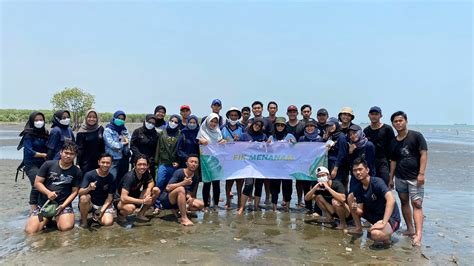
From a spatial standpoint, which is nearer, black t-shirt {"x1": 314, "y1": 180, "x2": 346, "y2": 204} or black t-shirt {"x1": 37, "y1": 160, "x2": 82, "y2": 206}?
black t-shirt {"x1": 37, "y1": 160, "x2": 82, "y2": 206}

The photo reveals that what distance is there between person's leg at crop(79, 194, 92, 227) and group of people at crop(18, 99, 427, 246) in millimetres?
20

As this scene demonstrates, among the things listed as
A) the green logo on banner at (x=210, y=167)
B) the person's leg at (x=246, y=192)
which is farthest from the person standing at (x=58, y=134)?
the person's leg at (x=246, y=192)

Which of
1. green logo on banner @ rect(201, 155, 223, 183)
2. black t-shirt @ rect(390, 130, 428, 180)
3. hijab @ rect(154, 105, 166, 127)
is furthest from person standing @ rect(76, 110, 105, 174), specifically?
black t-shirt @ rect(390, 130, 428, 180)

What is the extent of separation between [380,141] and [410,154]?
72 centimetres

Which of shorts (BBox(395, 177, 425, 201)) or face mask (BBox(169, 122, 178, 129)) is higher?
face mask (BBox(169, 122, 178, 129))

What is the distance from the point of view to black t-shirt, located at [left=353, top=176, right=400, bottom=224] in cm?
582

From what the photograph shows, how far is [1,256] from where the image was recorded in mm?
5105

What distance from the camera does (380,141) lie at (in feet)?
22.1

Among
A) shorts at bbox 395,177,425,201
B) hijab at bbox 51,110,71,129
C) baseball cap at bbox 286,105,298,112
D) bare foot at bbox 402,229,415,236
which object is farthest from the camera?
baseball cap at bbox 286,105,298,112

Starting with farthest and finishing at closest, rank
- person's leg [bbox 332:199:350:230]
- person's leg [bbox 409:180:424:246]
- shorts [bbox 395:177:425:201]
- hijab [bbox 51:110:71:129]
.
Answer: hijab [bbox 51:110:71:129]
person's leg [bbox 332:199:350:230]
shorts [bbox 395:177:425:201]
person's leg [bbox 409:180:424:246]

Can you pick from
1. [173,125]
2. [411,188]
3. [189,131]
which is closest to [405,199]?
[411,188]

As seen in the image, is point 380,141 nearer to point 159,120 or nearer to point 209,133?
point 209,133

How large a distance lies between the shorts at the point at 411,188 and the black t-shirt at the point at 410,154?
8 centimetres

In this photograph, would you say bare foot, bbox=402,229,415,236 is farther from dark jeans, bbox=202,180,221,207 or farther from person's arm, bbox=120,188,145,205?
person's arm, bbox=120,188,145,205
